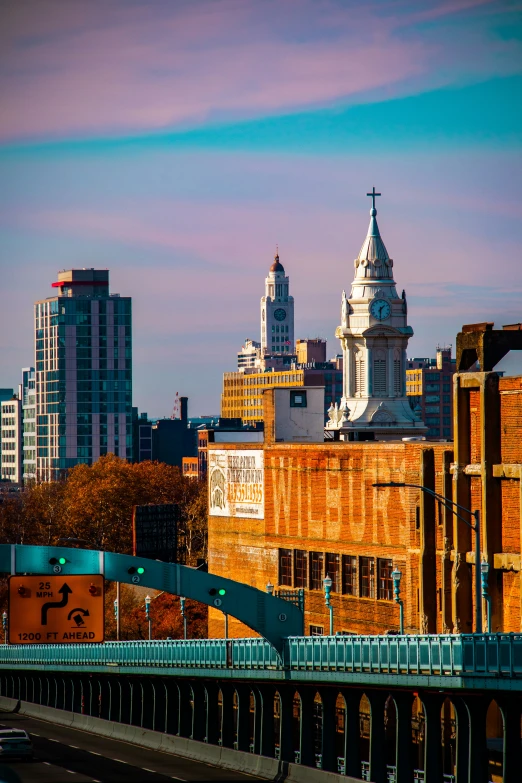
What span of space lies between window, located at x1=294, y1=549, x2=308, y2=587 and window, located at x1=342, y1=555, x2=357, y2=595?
16.5 ft

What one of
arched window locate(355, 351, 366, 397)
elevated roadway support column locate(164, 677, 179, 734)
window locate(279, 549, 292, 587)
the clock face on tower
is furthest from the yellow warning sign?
the clock face on tower

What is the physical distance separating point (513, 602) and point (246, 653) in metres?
11.1

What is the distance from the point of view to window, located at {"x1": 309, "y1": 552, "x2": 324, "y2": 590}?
308ft

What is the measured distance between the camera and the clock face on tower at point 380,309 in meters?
177

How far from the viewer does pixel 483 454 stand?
67812 millimetres

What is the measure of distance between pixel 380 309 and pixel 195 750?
108508 millimetres

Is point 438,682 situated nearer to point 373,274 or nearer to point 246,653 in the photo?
point 246,653

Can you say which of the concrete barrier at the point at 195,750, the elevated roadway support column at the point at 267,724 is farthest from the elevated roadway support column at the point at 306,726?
the concrete barrier at the point at 195,750

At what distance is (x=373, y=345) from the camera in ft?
587

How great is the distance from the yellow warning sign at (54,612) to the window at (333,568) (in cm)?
3043

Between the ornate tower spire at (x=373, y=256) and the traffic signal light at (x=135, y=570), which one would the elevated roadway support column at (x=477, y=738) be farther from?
the ornate tower spire at (x=373, y=256)

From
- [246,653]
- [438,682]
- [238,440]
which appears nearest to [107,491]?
[238,440]

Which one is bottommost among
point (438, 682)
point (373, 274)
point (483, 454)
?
point (438, 682)

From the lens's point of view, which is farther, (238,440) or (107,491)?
(107,491)
